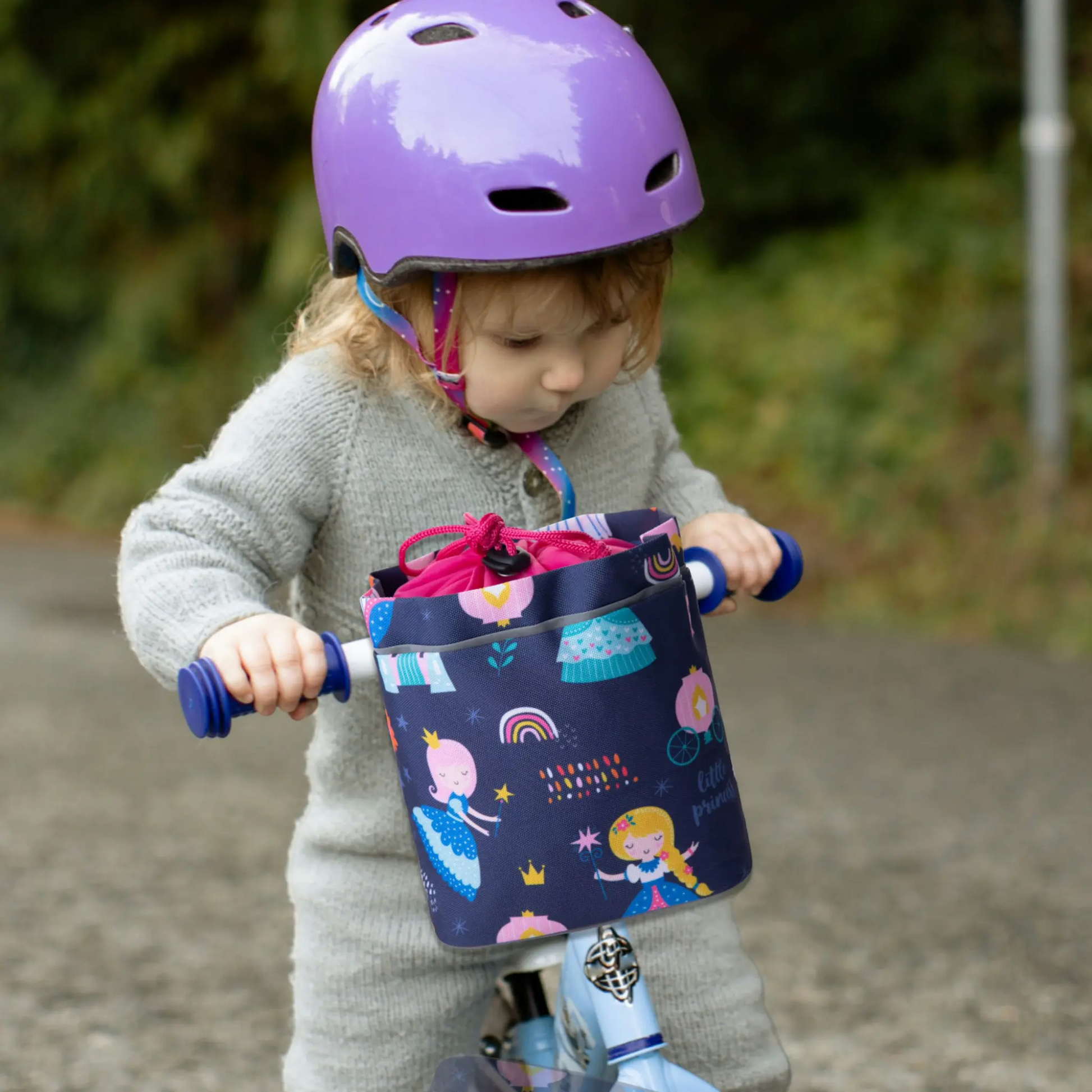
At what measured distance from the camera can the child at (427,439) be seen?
1.84 metres

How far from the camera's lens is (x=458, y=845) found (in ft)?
5.56

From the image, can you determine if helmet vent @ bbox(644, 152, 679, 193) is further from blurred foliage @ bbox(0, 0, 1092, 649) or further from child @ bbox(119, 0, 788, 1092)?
blurred foliage @ bbox(0, 0, 1092, 649)

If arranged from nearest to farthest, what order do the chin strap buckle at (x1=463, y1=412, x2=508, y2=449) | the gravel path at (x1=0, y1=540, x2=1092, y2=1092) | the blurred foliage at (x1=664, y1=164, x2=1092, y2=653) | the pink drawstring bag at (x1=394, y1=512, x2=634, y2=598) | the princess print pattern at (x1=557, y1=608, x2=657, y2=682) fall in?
the princess print pattern at (x1=557, y1=608, x2=657, y2=682)
the pink drawstring bag at (x1=394, y1=512, x2=634, y2=598)
the chin strap buckle at (x1=463, y1=412, x2=508, y2=449)
the gravel path at (x1=0, y1=540, x2=1092, y2=1092)
the blurred foliage at (x1=664, y1=164, x2=1092, y2=653)

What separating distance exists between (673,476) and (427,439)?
1.31 feet

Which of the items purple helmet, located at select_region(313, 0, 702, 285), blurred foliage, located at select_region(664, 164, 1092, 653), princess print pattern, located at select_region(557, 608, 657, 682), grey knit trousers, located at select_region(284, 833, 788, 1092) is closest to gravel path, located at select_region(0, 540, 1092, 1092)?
blurred foliage, located at select_region(664, 164, 1092, 653)

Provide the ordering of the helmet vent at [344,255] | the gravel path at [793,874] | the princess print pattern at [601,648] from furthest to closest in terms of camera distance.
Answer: the gravel path at [793,874] → the helmet vent at [344,255] → the princess print pattern at [601,648]

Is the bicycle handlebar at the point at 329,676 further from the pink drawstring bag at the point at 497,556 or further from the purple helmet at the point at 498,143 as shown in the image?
the purple helmet at the point at 498,143

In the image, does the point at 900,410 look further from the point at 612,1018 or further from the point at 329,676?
the point at 329,676

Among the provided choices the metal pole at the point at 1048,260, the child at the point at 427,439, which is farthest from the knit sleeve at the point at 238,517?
the metal pole at the point at 1048,260

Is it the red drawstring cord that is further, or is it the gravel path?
the gravel path

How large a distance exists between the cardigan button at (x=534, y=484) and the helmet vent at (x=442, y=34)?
0.54 m

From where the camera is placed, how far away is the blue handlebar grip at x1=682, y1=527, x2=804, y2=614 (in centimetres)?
198

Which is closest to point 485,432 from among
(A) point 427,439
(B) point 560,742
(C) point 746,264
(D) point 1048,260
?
(A) point 427,439

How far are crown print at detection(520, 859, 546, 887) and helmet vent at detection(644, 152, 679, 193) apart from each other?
763mm
